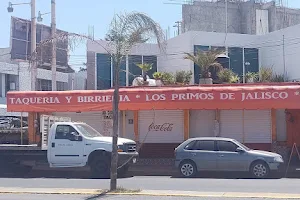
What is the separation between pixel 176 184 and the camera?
17156 mm

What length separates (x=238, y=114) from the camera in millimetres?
25031

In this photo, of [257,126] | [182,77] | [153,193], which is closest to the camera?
[153,193]

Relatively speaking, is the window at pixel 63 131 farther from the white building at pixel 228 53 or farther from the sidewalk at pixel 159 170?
the white building at pixel 228 53

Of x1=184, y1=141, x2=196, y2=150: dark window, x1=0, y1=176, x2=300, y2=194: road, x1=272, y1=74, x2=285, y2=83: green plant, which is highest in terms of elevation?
x1=272, y1=74, x2=285, y2=83: green plant

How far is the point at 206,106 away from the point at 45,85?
107 ft

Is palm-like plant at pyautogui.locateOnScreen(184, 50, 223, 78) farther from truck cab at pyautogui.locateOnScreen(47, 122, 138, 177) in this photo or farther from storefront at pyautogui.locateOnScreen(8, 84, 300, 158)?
truck cab at pyautogui.locateOnScreen(47, 122, 138, 177)

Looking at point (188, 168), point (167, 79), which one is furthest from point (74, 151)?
point (167, 79)

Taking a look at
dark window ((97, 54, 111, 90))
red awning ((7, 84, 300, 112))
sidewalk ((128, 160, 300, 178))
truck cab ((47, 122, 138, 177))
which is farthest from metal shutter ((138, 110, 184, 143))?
dark window ((97, 54, 111, 90))

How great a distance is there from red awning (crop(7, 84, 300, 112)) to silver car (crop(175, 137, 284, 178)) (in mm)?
3514

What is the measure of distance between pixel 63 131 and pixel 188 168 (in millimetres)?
4800

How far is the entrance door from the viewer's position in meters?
19.5

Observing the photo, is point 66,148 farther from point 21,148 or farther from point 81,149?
point 21,148

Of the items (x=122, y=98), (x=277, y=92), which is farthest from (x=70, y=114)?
(x=277, y=92)

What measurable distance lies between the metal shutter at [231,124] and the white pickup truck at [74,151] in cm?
597
